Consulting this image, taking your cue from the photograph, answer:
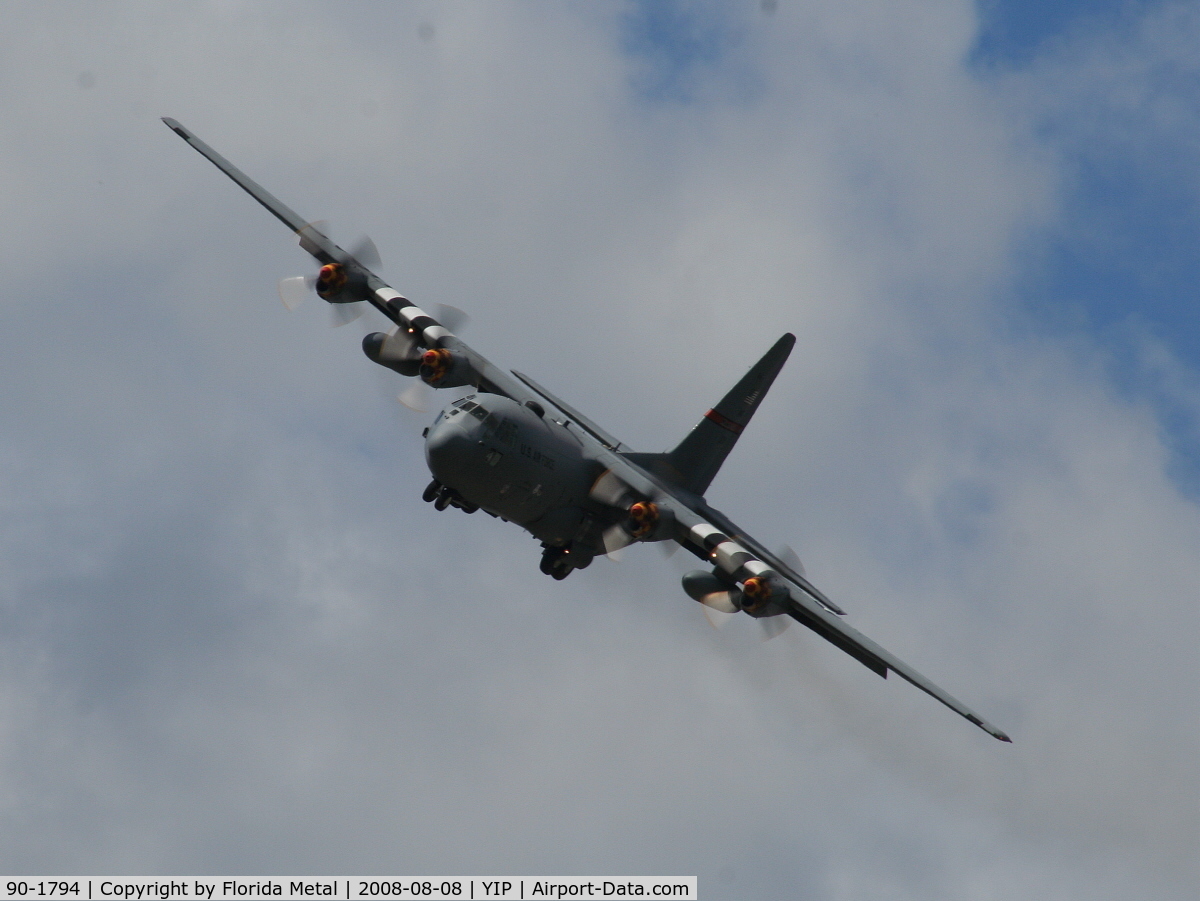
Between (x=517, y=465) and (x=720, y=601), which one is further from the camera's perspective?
(x=720, y=601)

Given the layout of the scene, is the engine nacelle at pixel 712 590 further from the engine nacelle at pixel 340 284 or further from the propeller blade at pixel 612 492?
the engine nacelle at pixel 340 284

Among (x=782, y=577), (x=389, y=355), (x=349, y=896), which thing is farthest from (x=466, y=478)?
(x=349, y=896)

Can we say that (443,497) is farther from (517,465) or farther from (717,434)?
(717,434)

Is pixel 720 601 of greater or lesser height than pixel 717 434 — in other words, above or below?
below

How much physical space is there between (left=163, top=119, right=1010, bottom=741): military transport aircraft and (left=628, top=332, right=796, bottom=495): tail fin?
2.6 inches

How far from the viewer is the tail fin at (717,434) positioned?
146 feet

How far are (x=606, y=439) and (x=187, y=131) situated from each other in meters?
17.5

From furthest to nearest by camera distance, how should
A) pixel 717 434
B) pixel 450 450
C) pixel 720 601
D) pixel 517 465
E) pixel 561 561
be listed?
pixel 717 434, pixel 561 561, pixel 720 601, pixel 517 465, pixel 450 450

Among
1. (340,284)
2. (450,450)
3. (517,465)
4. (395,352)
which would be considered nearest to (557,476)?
(517,465)

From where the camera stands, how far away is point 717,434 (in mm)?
45875

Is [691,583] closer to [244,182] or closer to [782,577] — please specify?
[782,577]

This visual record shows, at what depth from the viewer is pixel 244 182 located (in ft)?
147

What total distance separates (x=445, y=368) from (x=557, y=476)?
504cm

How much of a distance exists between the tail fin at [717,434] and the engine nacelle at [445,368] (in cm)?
614
